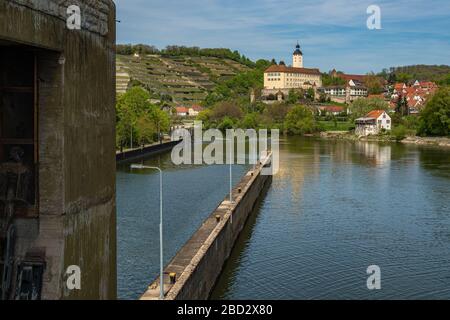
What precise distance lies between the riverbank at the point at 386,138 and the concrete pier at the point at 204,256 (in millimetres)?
54988

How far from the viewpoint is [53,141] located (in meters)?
5.93

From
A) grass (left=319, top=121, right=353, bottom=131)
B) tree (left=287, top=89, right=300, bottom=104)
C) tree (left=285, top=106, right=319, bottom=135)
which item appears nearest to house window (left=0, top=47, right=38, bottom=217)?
tree (left=285, top=106, right=319, bottom=135)

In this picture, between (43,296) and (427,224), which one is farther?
(427,224)

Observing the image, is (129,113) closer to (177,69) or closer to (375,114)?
(375,114)

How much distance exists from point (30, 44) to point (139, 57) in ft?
544

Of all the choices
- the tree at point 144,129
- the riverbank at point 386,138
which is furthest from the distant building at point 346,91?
the tree at point 144,129

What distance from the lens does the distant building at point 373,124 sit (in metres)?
84.8

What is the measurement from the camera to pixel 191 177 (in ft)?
121

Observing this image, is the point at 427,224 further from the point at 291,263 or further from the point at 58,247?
the point at 58,247

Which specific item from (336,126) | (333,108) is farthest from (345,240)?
(333,108)

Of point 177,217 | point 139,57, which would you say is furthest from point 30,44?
point 139,57

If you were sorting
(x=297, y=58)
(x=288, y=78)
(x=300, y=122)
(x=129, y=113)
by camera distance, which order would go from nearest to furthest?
(x=129, y=113)
(x=300, y=122)
(x=288, y=78)
(x=297, y=58)

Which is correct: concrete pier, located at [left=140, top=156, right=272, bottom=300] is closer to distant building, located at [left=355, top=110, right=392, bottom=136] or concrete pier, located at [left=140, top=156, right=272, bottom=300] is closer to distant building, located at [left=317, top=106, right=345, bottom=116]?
distant building, located at [left=355, top=110, right=392, bottom=136]

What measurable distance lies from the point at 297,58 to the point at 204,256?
147m
